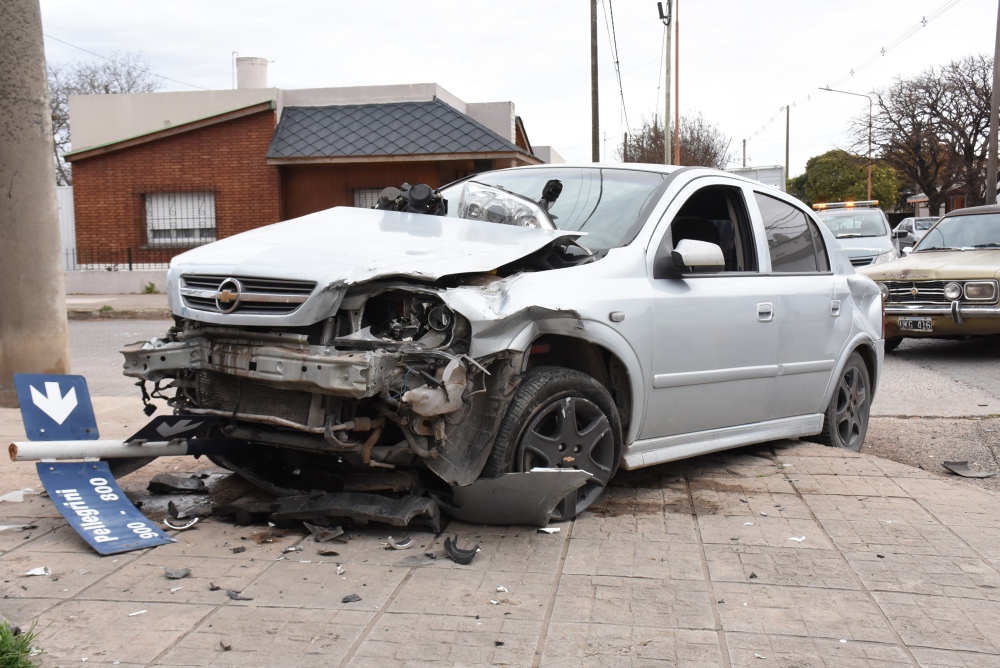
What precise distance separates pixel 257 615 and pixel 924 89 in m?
52.9

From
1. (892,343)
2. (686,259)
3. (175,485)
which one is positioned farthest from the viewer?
(892,343)

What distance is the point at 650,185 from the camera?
5.22 metres

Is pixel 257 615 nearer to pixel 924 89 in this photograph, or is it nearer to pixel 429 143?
pixel 429 143

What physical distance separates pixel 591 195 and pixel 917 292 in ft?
→ 23.8

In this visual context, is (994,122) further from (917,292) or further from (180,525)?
(180,525)

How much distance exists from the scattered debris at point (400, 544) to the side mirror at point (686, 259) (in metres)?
1.78

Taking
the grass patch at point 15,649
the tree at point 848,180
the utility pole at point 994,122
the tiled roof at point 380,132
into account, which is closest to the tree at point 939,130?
the tree at point 848,180

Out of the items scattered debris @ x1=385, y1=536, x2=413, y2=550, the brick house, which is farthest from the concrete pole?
the brick house

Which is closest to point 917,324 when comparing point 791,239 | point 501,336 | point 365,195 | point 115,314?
point 791,239

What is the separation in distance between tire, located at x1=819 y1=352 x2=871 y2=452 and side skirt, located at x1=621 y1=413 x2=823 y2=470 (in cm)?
22

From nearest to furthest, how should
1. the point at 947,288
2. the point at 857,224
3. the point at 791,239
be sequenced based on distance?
the point at 791,239 → the point at 947,288 → the point at 857,224

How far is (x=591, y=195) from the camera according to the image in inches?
209

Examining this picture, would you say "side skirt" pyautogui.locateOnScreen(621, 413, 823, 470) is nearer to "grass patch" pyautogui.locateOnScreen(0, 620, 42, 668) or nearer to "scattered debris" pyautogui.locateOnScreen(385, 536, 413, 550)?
"scattered debris" pyautogui.locateOnScreen(385, 536, 413, 550)

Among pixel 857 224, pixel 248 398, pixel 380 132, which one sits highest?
pixel 380 132
